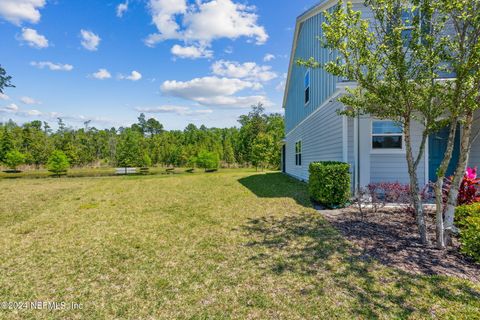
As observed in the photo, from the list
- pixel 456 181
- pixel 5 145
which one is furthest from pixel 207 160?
pixel 456 181

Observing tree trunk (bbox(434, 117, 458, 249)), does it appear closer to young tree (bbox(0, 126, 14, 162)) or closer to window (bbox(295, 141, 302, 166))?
window (bbox(295, 141, 302, 166))

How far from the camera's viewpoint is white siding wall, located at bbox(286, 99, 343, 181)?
7.85m

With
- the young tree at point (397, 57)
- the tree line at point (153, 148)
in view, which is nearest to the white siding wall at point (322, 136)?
the young tree at point (397, 57)

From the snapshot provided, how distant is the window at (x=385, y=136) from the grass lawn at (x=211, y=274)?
11.9ft

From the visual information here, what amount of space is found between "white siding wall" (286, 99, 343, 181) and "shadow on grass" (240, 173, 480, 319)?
3.74 m

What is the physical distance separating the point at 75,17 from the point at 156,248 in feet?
44.9

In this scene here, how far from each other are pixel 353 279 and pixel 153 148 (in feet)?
142

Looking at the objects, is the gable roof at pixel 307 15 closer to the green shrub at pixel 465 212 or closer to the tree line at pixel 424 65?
the tree line at pixel 424 65

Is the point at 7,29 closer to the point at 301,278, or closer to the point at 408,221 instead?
the point at 301,278

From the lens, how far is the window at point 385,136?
761 cm

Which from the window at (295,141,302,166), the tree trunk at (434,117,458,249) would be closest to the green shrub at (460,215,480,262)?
the tree trunk at (434,117,458,249)

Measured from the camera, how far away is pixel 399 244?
414 centimetres

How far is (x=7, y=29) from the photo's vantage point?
1297 centimetres

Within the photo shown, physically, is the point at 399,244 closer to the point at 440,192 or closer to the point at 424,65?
the point at 440,192
